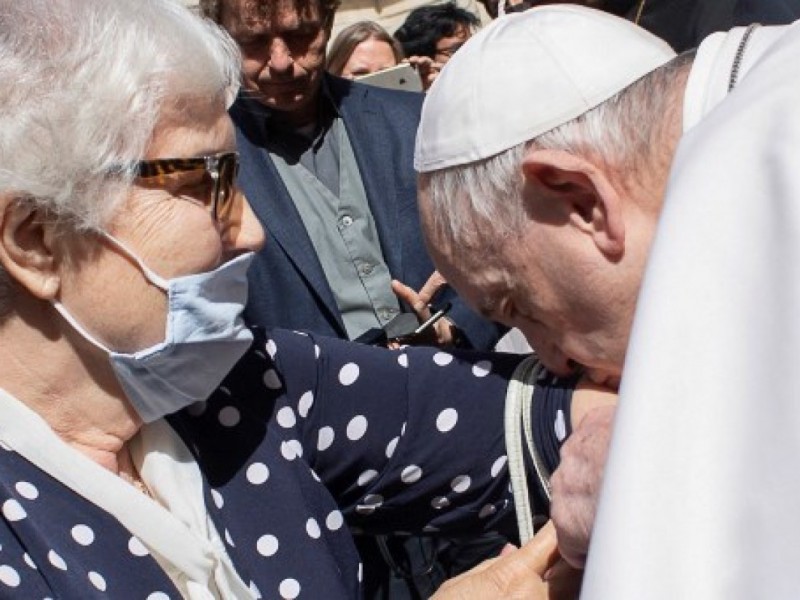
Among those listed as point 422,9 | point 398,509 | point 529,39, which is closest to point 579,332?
point 529,39

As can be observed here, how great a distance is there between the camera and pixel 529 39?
1.96 metres

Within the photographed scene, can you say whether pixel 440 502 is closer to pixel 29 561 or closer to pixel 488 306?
pixel 488 306

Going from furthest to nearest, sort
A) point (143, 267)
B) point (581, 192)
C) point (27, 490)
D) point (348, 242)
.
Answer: point (348, 242) → point (143, 267) → point (27, 490) → point (581, 192)

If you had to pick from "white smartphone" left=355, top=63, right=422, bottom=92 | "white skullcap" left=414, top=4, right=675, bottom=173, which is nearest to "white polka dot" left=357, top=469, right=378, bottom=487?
"white skullcap" left=414, top=4, right=675, bottom=173

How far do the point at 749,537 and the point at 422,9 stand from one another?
232 inches

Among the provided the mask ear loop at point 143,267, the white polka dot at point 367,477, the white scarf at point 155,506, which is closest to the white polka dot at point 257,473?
the white scarf at point 155,506

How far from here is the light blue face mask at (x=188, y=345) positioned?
2.03 m

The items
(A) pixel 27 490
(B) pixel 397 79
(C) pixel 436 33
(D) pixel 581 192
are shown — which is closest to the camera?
(D) pixel 581 192

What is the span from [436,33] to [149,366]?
4480 mm

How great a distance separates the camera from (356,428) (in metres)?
2.31

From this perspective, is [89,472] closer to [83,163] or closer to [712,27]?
[83,163]

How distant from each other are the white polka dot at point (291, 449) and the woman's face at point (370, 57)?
3.25 metres

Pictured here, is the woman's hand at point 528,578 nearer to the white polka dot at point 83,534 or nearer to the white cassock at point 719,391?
the white polka dot at point 83,534

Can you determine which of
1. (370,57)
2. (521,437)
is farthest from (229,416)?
(370,57)
